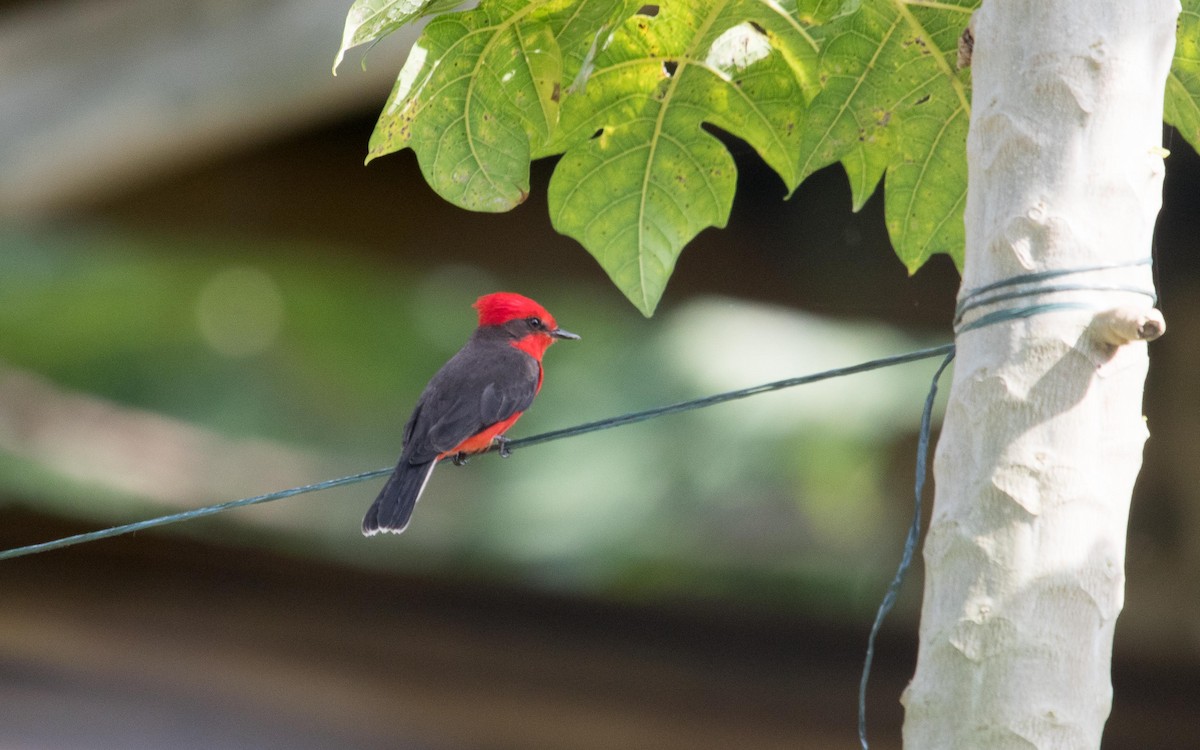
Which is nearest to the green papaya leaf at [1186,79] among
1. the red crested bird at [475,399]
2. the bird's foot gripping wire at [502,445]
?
the bird's foot gripping wire at [502,445]

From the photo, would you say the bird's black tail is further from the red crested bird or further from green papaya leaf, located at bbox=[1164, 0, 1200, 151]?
green papaya leaf, located at bbox=[1164, 0, 1200, 151]

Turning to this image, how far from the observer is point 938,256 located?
6176 millimetres

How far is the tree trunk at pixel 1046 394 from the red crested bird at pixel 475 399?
1573 mm

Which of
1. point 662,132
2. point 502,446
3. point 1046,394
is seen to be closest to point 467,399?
point 502,446

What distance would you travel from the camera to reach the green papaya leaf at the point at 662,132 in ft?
7.55

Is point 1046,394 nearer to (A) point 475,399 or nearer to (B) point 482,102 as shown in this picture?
(B) point 482,102

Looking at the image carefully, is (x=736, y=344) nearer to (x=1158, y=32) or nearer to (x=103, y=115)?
(x=103, y=115)

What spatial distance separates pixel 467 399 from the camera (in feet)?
10.7

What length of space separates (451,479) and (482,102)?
3473 millimetres

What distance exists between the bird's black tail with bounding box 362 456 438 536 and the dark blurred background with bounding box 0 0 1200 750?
226 centimetres

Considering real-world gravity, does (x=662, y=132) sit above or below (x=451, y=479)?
below

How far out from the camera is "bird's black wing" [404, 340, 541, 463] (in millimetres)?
3176

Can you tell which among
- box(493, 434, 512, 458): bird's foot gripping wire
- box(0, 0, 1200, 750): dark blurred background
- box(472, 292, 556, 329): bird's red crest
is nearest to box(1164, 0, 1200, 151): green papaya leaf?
box(493, 434, 512, 458): bird's foot gripping wire

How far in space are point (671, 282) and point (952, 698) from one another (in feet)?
A: 16.2
